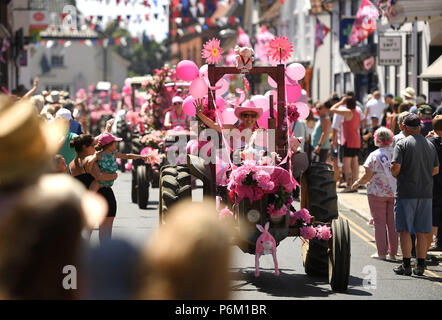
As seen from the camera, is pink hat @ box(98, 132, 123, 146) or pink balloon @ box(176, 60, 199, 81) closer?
pink hat @ box(98, 132, 123, 146)

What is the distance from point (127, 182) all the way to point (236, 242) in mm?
15231

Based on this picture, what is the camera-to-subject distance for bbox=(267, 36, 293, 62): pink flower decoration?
11.5 m

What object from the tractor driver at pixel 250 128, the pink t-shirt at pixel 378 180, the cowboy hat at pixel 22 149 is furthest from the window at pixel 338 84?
the cowboy hat at pixel 22 149

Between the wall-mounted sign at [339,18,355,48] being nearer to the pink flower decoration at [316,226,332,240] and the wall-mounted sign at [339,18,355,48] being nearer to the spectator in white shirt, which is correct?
the spectator in white shirt

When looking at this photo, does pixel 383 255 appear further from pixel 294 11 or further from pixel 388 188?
pixel 294 11

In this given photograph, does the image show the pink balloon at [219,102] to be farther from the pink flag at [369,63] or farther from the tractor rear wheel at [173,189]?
the pink flag at [369,63]

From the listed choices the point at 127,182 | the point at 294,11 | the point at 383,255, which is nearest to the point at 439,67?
the point at 127,182

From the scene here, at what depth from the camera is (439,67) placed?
2278 cm

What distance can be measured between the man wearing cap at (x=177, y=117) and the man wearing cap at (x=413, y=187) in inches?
301

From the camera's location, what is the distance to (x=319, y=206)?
10.7 m

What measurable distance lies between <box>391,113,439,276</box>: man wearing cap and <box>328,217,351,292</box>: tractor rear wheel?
4.88 ft

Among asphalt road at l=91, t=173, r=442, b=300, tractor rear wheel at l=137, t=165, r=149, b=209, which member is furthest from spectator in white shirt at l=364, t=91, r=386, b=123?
asphalt road at l=91, t=173, r=442, b=300

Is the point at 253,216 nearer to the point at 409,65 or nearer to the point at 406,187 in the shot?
the point at 406,187

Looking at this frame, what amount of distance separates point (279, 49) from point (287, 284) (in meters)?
2.65
